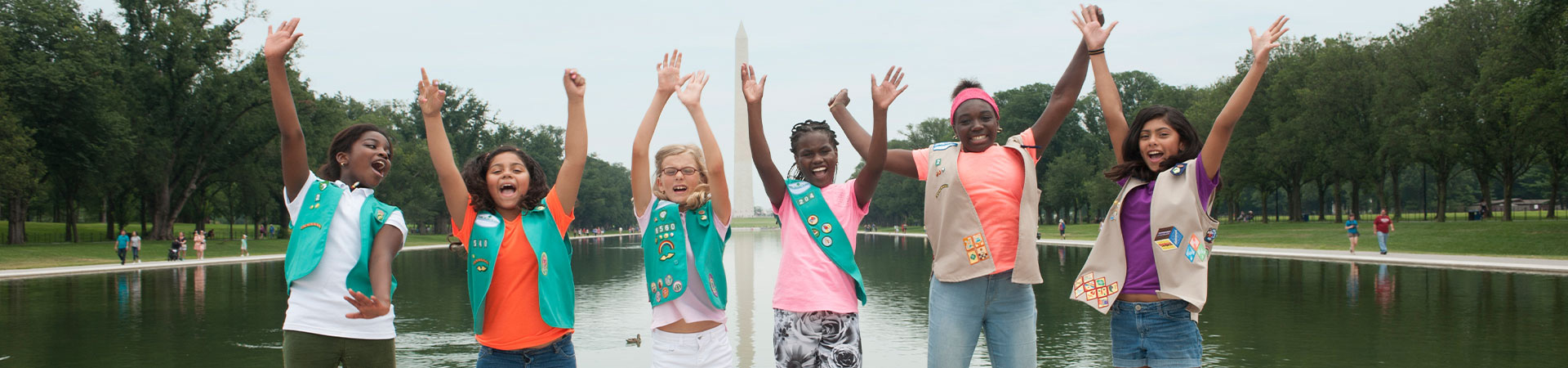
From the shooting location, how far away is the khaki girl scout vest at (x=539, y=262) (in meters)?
3.58

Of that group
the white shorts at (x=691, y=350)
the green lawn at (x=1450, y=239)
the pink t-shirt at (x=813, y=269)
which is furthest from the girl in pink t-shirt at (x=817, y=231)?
the green lawn at (x=1450, y=239)

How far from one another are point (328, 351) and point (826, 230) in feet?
6.17

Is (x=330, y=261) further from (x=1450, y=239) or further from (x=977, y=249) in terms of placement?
(x=1450, y=239)

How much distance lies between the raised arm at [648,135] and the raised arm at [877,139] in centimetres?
88

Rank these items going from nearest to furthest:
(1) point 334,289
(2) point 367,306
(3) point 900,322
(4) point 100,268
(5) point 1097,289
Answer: (2) point 367,306, (1) point 334,289, (5) point 1097,289, (3) point 900,322, (4) point 100,268

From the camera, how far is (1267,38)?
3.70 m

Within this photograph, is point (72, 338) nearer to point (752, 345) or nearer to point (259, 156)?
point (752, 345)

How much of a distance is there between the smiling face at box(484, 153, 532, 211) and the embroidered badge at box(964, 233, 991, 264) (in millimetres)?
1767

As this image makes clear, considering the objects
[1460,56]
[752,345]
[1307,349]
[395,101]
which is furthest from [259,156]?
[1460,56]

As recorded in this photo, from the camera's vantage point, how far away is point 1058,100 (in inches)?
163

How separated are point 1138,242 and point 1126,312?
270mm

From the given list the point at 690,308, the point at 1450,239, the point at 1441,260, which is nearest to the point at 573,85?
the point at 690,308

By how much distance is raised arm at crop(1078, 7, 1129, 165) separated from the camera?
3.86 meters

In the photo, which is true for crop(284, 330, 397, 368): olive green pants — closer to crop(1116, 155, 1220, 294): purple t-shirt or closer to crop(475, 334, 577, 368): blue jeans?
crop(475, 334, 577, 368): blue jeans
